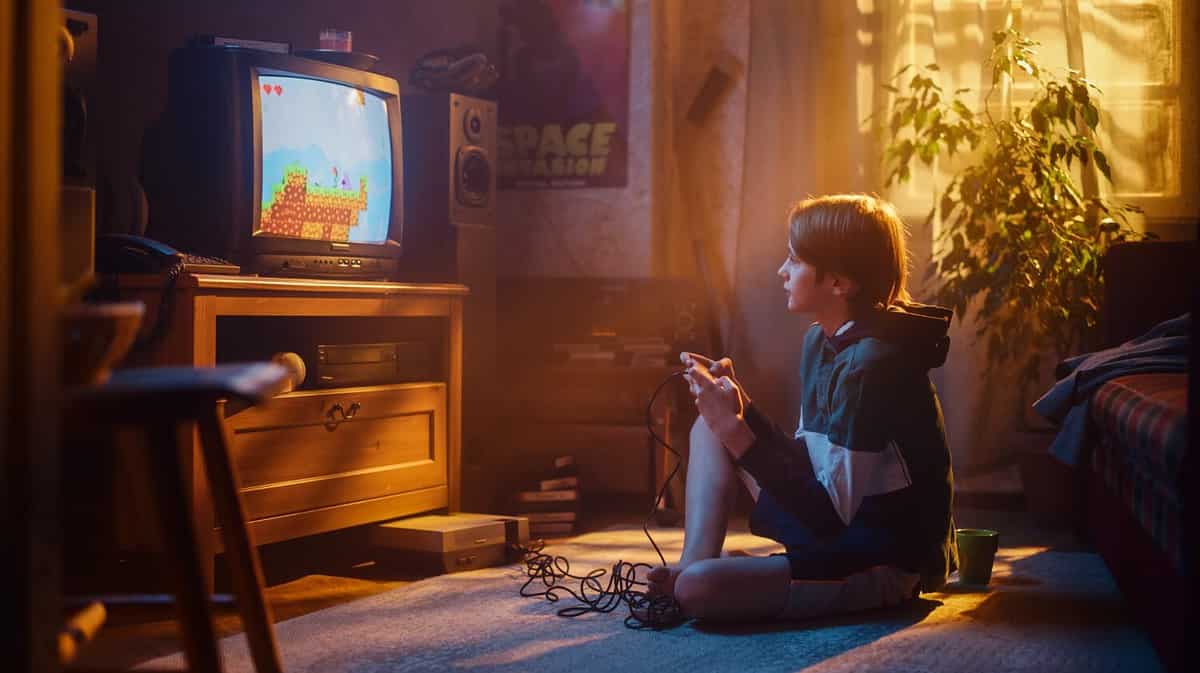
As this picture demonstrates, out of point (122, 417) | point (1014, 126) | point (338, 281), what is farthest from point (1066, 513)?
point (122, 417)

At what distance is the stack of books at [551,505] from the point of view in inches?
134

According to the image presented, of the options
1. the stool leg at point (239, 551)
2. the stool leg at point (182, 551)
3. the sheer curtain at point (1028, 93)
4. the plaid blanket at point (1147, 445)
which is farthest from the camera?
the sheer curtain at point (1028, 93)

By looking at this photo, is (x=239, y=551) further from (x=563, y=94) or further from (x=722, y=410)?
(x=563, y=94)

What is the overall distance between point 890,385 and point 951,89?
2049 mm

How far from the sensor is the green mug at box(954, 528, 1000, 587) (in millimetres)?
2607

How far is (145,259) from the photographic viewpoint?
8.17 ft

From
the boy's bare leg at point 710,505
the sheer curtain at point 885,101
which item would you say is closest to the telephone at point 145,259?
the boy's bare leg at point 710,505

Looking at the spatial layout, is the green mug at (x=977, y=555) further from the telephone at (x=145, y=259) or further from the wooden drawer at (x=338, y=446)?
the telephone at (x=145, y=259)

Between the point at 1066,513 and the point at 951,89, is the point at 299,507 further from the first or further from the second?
the point at 951,89

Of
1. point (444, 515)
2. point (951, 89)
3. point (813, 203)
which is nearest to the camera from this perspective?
point (813, 203)

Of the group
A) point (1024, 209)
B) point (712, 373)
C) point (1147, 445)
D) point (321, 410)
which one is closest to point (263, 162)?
point (321, 410)

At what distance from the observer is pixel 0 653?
34.5 inches

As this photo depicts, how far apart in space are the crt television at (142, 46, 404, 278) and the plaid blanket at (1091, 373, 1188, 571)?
5.63 ft

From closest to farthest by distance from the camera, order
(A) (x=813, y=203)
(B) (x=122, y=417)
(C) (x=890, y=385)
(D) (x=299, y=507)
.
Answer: (B) (x=122, y=417), (C) (x=890, y=385), (A) (x=813, y=203), (D) (x=299, y=507)
